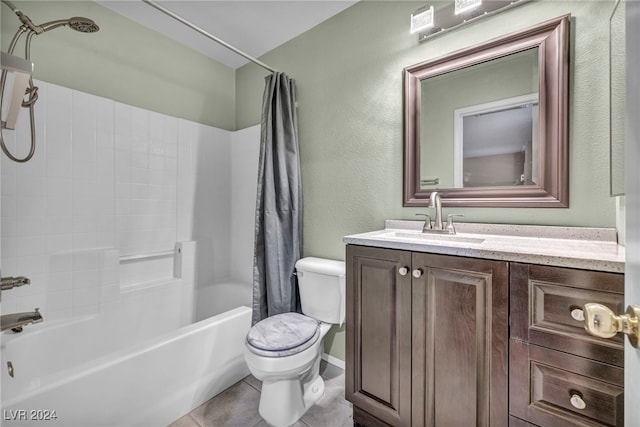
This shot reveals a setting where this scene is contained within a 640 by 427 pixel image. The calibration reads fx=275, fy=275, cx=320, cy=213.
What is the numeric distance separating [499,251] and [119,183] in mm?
2250

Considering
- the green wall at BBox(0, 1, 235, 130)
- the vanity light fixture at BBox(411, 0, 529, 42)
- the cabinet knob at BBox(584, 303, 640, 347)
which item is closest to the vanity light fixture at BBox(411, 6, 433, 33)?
the vanity light fixture at BBox(411, 0, 529, 42)

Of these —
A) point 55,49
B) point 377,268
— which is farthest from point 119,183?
point 377,268

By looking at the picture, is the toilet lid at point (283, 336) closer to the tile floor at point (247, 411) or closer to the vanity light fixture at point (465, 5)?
the tile floor at point (247, 411)

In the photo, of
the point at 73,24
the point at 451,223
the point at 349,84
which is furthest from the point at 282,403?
the point at 73,24

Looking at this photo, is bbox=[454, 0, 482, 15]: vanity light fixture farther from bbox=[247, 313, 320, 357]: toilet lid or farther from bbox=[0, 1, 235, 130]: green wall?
bbox=[0, 1, 235, 130]: green wall

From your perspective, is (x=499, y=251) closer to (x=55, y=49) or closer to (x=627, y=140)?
(x=627, y=140)

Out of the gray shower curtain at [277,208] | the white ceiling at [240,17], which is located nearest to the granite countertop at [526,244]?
the gray shower curtain at [277,208]

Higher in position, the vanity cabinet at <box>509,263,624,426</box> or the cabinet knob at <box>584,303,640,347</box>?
the cabinet knob at <box>584,303,640,347</box>

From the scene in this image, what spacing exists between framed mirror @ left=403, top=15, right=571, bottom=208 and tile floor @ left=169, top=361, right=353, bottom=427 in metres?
1.22

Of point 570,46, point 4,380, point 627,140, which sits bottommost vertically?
point 4,380

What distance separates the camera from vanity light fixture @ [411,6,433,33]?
1445mm

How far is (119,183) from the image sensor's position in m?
1.91

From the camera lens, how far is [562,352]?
2.67 feet

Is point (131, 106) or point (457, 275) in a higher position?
point (131, 106)
